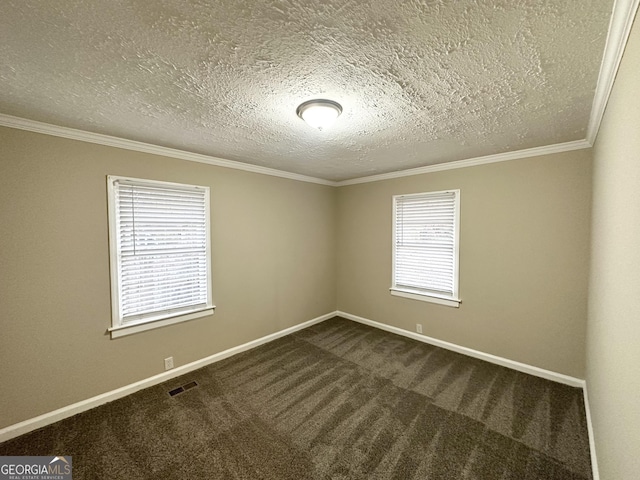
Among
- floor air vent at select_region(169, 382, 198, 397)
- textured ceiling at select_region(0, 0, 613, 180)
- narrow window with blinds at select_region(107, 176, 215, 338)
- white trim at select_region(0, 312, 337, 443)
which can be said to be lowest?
floor air vent at select_region(169, 382, 198, 397)

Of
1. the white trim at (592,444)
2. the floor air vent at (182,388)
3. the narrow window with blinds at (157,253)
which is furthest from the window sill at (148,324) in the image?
the white trim at (592,444)

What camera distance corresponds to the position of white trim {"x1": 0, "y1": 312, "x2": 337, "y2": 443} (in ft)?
6.42

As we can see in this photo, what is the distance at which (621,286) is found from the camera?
3.89 feet

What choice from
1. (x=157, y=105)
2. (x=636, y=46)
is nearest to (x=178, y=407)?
(x=157, y=105)

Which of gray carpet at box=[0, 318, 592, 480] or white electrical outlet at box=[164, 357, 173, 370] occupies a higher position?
white electrical outlet at box=[164, 357, 173, 370]

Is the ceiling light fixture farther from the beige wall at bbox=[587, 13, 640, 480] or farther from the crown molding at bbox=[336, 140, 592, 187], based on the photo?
the crown molding at bbox=[336, 140, 592, 187]

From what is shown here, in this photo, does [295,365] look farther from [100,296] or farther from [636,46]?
[636,46]

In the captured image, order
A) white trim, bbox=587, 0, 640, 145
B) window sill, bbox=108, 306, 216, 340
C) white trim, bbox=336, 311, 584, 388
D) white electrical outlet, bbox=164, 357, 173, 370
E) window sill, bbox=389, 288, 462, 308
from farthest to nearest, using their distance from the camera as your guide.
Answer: window sill, bbox=389, 288, 462, 308
white electrical outlet, bbox=164, 357, 173, 370
white trim, bbox=336, 311, 584, 388
window sill, bbox=108, 306, 216, 340
white trim, bbox=587, 0, 640, 145

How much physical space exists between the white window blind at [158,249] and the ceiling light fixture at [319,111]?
5.68 feet

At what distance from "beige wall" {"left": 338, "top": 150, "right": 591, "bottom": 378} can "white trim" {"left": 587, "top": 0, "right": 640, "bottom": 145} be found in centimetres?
98

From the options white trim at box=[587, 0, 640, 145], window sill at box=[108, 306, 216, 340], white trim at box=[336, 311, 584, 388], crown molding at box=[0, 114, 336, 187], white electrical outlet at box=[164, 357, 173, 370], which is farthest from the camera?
white electrical outlet at box=[164, 357, 173, 370]

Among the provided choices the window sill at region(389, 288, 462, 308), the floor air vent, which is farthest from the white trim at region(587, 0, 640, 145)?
the floor air vent

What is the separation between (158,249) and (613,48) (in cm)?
347

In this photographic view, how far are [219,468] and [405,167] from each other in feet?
11.8
